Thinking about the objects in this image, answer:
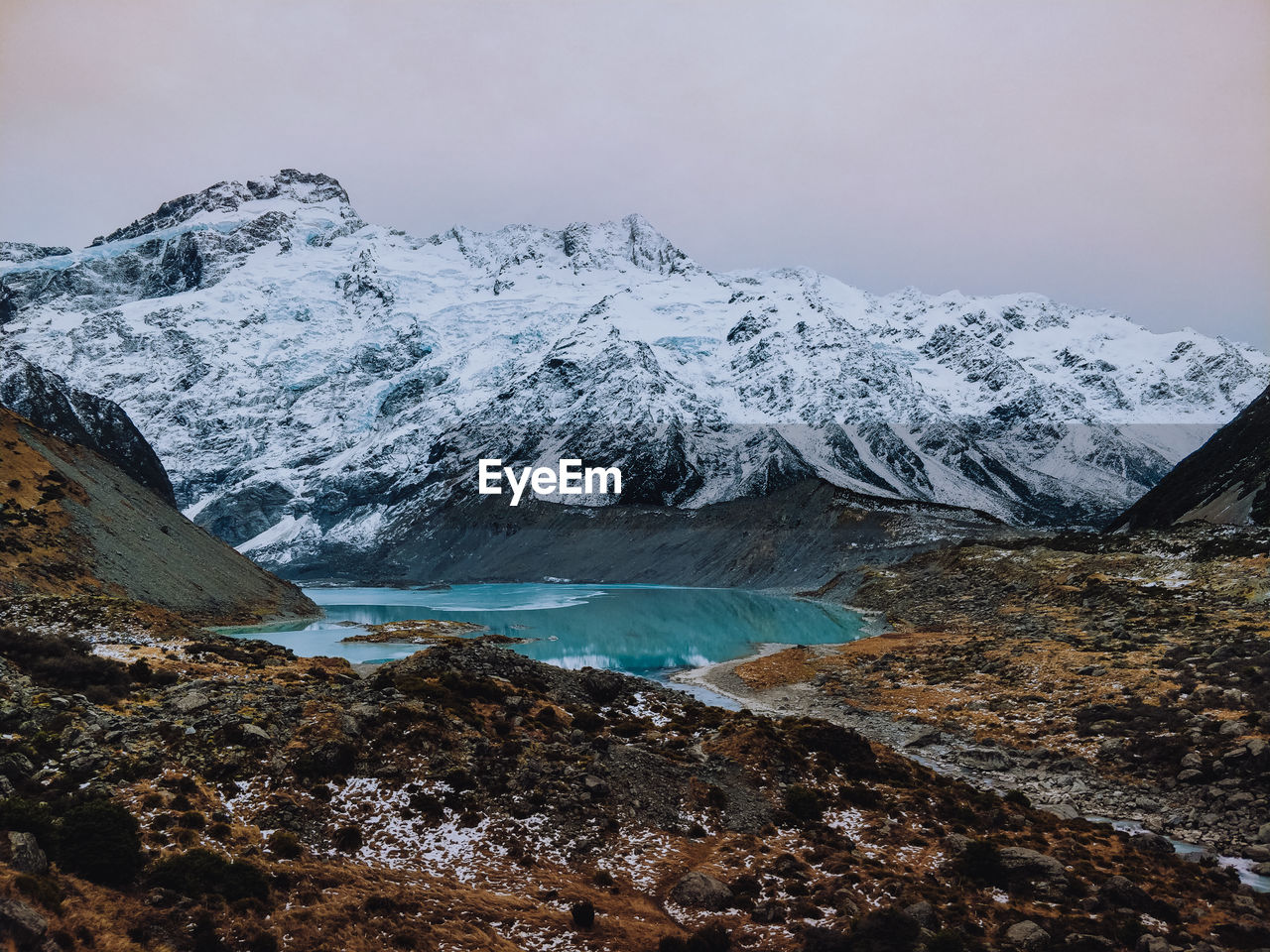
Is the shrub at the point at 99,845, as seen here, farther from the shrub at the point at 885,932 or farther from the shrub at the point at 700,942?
the shrub at the point at 885,932

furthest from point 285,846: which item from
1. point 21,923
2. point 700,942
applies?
point 700,942

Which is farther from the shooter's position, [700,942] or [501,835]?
[501,835]

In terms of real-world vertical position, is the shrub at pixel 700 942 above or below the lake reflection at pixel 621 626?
above

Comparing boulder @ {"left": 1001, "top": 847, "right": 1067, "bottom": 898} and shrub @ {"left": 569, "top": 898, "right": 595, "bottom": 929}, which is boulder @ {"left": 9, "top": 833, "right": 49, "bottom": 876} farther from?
boulder @ {"left": 1001, "top": 847, "right": 1067, "bottom": 898}

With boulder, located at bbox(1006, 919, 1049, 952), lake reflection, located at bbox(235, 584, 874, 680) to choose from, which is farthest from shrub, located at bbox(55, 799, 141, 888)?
lake reflection, located at bbox(235, 584, 874, 680)

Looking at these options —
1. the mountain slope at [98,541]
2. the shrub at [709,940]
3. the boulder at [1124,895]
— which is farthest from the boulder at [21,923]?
the mountain slope at [98,541]

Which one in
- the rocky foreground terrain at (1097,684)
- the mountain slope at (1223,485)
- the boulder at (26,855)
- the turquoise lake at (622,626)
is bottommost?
the turquoise lake at (622,626)

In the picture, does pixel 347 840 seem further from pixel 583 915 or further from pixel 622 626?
pixel 622 626
